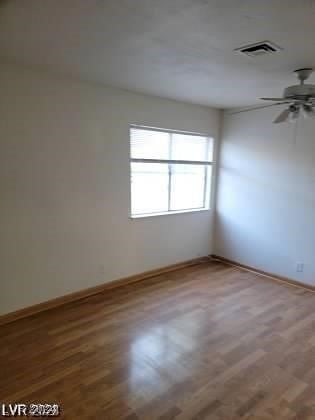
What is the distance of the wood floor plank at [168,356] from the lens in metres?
1.89

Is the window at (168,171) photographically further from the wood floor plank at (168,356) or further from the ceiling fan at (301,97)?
the ceiling fan at (301,97)

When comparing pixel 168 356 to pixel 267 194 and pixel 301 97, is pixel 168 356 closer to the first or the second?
pixel 301 97

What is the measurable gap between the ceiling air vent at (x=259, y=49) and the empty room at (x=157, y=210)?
0.06 feet

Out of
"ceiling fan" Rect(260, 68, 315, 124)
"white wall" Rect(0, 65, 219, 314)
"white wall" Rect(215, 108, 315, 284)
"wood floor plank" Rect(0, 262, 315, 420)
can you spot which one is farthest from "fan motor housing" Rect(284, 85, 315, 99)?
"wood floor plank" Rect(0, 262, 315, 420)

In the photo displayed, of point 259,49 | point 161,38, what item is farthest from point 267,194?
point 161,38

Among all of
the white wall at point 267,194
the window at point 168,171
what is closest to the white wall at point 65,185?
the window at point 168,171

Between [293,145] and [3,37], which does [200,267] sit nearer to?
[293,145]

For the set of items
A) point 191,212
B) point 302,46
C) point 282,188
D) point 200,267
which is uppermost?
point 302,46

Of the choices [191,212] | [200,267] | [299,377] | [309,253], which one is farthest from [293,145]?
[299,377]

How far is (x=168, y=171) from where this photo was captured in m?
4.14

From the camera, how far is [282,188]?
12.9ft

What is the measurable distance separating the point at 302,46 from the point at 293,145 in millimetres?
1984

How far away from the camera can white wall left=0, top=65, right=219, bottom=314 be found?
9.04 feet

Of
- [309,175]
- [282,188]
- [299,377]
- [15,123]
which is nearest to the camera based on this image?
[299,377]
